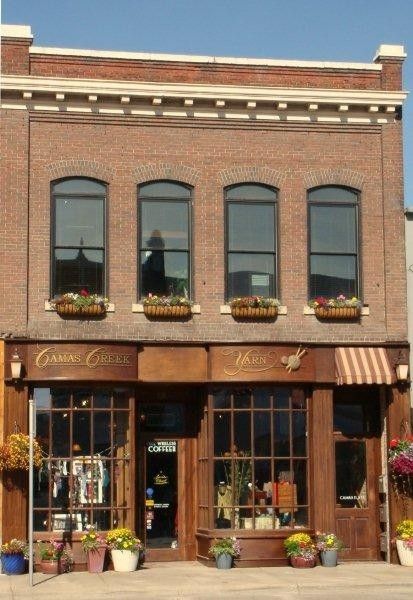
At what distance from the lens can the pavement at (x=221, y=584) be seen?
63.8 ft

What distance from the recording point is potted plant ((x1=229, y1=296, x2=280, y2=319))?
24.0 meters

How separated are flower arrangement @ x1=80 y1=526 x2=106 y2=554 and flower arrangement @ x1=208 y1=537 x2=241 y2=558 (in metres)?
2.17

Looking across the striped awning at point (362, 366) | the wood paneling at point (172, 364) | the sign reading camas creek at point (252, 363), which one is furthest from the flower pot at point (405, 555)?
the wood paneling at point (172, 364)

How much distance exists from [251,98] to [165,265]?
3.91m

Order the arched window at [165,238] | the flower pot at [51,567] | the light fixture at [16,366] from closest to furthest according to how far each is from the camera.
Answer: the flower pot at [51,567]
the light fixture at [16,366]
the arched window at [165,238]

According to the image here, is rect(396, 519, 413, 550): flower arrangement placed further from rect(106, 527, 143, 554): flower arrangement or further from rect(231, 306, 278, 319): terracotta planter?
rect(106, 527, 143, 554): flower arrangement

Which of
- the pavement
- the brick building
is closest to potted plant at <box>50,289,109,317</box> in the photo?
the brick building

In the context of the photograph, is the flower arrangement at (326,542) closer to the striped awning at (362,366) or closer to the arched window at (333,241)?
the striped awning at (362,366)

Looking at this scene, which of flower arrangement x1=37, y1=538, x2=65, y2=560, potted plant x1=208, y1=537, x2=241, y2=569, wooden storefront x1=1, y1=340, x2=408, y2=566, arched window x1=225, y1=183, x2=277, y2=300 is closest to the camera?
flower arrangement x1=37, y1=538, x2=65, y2=560

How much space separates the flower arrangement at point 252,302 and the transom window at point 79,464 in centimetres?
323

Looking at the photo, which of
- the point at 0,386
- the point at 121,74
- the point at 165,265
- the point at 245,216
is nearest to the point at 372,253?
Answer: the point at 245,216

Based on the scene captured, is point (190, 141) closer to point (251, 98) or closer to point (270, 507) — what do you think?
point (251, 98)

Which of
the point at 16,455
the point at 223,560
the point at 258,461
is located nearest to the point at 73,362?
the point at 16,455

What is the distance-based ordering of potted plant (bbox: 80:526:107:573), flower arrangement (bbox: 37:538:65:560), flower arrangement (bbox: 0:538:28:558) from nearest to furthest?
flower arrangement (bbox: 0:538:28:558) < flower arrangement (bbox: 37:538:65:560) < potted plant (bbox: 80:526:107:573)
